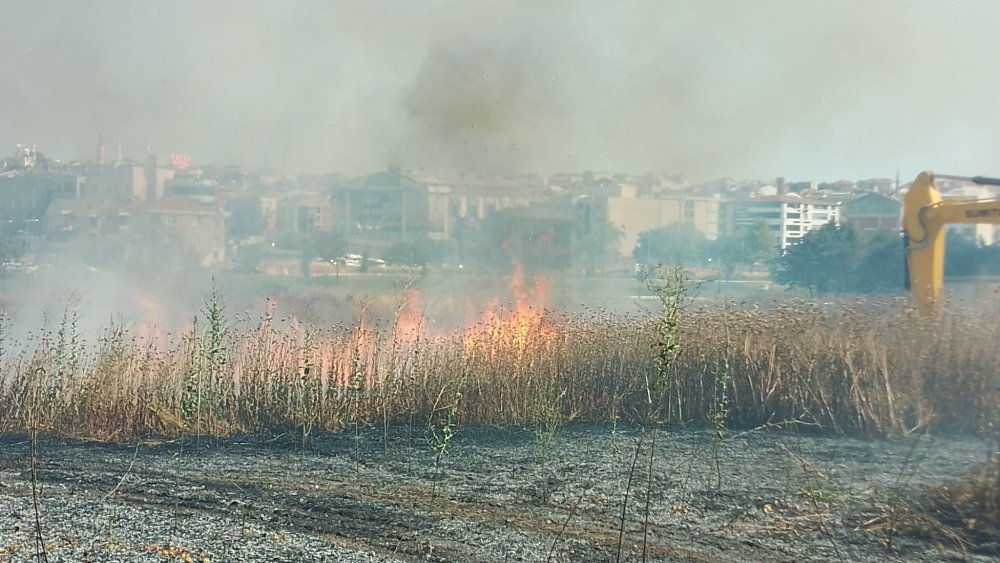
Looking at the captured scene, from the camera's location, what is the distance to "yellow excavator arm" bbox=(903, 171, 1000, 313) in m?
13.1

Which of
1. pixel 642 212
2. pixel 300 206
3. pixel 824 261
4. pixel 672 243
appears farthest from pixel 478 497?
pixel 672 243

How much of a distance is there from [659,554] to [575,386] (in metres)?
4.95

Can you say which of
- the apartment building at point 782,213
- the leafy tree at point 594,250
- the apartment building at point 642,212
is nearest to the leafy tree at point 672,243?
the apartment building at point 642,212

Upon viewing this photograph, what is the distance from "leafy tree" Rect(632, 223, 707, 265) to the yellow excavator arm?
8999 millimetres

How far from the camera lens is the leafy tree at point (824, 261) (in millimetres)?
19516

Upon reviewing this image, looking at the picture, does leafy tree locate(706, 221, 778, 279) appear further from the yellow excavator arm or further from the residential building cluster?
the yellow excavator arm

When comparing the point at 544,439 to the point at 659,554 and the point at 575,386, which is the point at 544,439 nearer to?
the point at 575,386

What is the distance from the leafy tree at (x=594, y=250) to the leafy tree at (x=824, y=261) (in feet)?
14.3

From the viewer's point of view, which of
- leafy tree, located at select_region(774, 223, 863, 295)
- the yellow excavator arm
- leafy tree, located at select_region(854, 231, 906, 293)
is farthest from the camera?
leafy tree, located at select_region(774, 223, 863, 295)

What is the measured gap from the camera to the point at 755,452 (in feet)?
27.1

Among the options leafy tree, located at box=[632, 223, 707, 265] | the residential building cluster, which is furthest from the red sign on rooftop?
leafy tree, located at box=[632, 223, 707, 265]

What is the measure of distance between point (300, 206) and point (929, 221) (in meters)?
15.5

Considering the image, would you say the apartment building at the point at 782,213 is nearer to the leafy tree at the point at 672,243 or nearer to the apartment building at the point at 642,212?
the apartment building at the point at 642,212

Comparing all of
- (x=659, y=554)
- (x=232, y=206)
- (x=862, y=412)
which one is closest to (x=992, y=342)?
(x=862, y=412)
